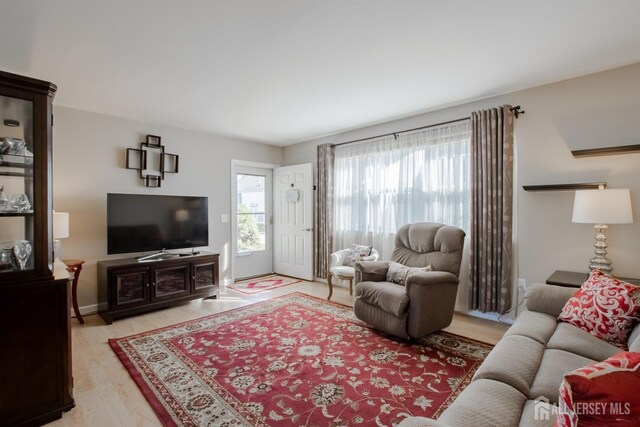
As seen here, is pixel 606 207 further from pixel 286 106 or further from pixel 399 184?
pixel 286 106

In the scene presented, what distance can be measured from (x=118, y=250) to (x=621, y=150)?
5.08 metres

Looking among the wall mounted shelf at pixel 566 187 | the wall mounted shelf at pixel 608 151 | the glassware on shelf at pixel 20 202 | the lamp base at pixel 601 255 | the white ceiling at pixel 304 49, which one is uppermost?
the white ceiling at pixel 304 49

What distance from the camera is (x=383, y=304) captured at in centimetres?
277

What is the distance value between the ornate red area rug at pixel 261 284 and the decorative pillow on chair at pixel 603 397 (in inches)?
159

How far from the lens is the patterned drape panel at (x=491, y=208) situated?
10.3ft

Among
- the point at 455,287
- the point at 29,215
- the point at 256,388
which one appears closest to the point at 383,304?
the point at 455,287

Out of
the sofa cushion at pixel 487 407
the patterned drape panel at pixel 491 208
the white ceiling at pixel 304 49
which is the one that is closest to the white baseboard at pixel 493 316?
the patterned drape panel at pixel 491 208

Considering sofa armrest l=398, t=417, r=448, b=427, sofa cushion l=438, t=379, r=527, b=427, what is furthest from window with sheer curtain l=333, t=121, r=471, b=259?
sofa armrest l=398, t=417, r=448, b=427

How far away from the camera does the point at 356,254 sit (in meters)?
4.09

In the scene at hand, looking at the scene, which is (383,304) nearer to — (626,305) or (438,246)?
(438,246)

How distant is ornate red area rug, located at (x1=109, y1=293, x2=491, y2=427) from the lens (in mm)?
1842

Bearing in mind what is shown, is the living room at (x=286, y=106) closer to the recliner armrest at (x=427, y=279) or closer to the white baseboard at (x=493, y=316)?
the white baseboard at (x=493, y=316)

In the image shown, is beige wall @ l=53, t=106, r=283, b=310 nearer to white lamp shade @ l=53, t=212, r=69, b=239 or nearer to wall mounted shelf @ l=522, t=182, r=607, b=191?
white lamp shade @ l=53, t=212, r=69, b=239

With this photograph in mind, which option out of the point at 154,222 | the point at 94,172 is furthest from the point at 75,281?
the point at 94,172
